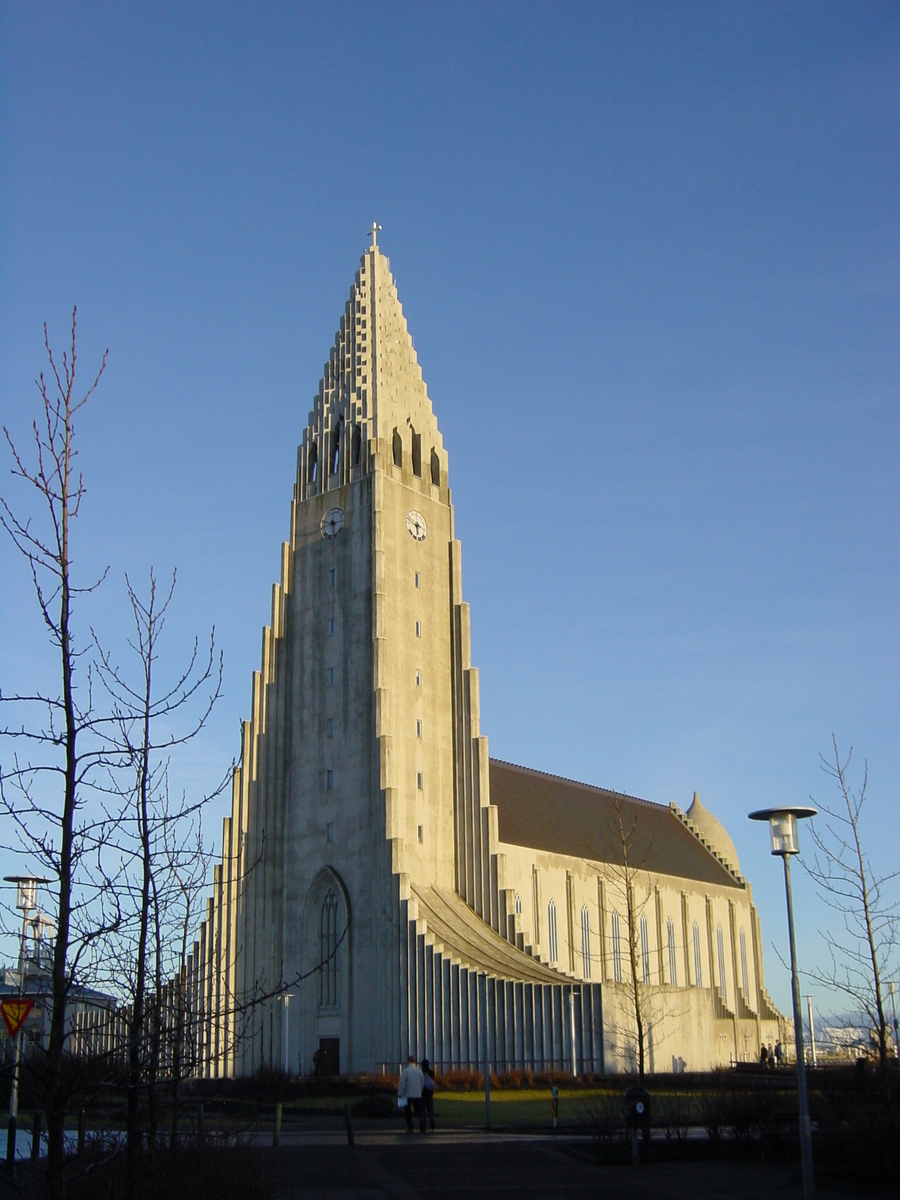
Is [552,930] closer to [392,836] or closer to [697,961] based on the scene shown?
[392,836]

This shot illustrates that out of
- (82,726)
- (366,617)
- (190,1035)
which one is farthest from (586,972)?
(82,726)

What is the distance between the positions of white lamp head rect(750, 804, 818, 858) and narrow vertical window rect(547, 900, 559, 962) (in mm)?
48550

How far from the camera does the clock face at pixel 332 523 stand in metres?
64.2

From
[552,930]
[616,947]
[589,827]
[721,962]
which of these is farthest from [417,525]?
[721,962]

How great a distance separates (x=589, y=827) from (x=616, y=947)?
7.35 metres

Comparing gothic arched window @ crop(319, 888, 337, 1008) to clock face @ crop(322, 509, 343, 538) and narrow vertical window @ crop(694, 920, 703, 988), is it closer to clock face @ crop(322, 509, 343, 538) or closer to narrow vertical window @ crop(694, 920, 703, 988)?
clock face @ crop(322, 509, 343, 538)

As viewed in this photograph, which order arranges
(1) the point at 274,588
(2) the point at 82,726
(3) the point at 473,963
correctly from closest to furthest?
1. (2) the point at 82,726
2. (3) the point at 473,963
3. (1) the point at 274,588

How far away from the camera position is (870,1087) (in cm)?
2409

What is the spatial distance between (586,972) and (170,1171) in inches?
2227

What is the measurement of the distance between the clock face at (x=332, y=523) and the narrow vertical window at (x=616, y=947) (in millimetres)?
25958

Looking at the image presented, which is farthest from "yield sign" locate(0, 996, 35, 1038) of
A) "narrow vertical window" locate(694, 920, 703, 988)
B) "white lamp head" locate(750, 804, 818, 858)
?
"narrow vertical window" locate(694, 920, 703, 988)

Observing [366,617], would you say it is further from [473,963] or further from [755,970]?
[755,970]

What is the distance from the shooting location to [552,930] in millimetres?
66062

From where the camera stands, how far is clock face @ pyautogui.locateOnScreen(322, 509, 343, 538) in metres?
64.2
